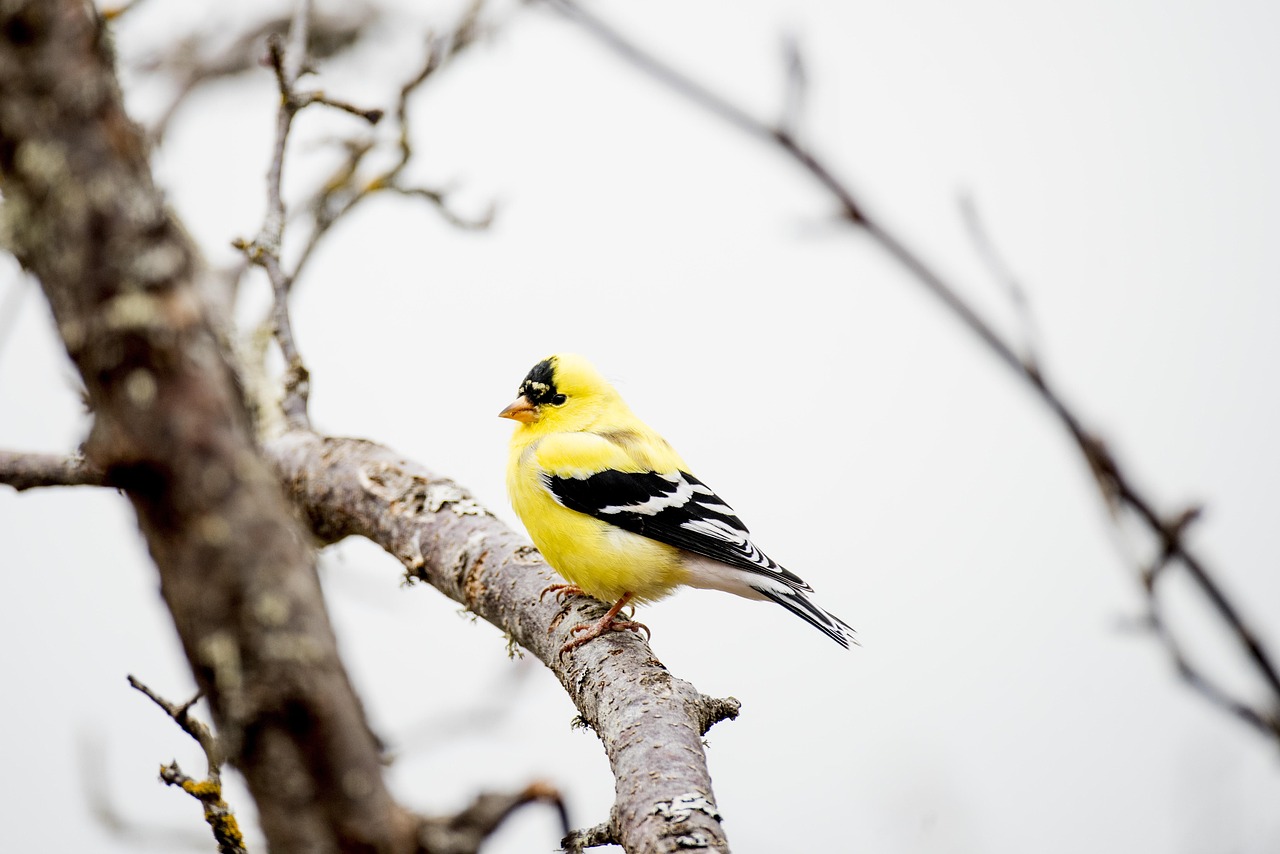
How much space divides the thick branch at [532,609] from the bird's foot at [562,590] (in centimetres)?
2

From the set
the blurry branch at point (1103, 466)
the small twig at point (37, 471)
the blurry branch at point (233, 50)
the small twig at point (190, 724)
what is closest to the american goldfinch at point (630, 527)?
the small twig at point (37, 471)

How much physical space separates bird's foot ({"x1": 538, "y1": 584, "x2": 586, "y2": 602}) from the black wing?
23cm

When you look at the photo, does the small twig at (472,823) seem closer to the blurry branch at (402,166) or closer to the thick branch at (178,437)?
the thick branch at (178,437)

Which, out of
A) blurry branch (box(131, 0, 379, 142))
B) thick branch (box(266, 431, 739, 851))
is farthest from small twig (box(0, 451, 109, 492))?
blurry branch (box(131, 0, 379, 142))

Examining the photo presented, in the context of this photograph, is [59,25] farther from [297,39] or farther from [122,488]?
[297,39]

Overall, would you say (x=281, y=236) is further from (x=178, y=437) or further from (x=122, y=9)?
(x=178, y=437)

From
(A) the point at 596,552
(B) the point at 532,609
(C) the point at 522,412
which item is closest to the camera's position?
(B) the point at 532,609

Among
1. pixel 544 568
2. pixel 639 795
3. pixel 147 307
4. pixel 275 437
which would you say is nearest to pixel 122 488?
pixel 147 307

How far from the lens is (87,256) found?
889 millimetres

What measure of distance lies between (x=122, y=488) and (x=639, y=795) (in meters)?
1.02

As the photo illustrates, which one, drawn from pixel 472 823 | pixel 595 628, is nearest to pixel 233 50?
pixel 595 628

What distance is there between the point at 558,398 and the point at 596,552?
0.82 metres

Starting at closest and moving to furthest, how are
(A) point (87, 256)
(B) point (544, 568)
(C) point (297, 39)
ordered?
(A) point (87, 256)
(B) point (544, 568)
(C) point (297, 39)

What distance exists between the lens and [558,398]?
3656 millimetres
